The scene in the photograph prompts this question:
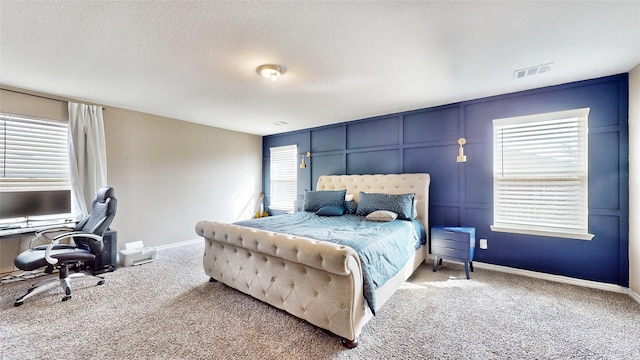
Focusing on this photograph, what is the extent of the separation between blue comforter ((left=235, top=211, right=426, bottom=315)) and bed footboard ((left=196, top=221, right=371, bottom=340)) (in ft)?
0.52

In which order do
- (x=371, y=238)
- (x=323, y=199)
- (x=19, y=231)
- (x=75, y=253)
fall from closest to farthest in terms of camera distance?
1. (x=371, y=238)
2. (x=75, y=253)
3. (x=19, y=231)
4. (x=323, y=199)

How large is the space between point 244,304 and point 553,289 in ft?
11.2

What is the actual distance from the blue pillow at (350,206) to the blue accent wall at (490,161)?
2.39ft

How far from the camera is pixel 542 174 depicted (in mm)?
3193

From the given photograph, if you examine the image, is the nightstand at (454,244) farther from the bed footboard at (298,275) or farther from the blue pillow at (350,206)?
the bed footboard at (298,275)

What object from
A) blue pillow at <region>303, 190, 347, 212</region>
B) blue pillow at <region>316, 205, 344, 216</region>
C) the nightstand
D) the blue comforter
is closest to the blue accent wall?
the nightstand

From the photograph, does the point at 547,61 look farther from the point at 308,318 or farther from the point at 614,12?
the point at 308,318

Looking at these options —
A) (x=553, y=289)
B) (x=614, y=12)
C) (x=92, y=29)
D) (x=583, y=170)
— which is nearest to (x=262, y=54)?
(x=92, y=29)

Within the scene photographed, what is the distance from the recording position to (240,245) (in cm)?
258

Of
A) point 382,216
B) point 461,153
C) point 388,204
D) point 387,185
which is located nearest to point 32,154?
point 382,216

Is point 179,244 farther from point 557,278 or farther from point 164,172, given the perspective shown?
point 557,278

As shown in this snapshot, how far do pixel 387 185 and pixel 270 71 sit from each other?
258cm

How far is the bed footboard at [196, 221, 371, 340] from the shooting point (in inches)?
74.3

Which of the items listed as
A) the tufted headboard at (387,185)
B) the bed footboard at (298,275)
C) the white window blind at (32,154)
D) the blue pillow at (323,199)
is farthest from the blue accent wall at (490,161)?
the white window blind at (32,154)
